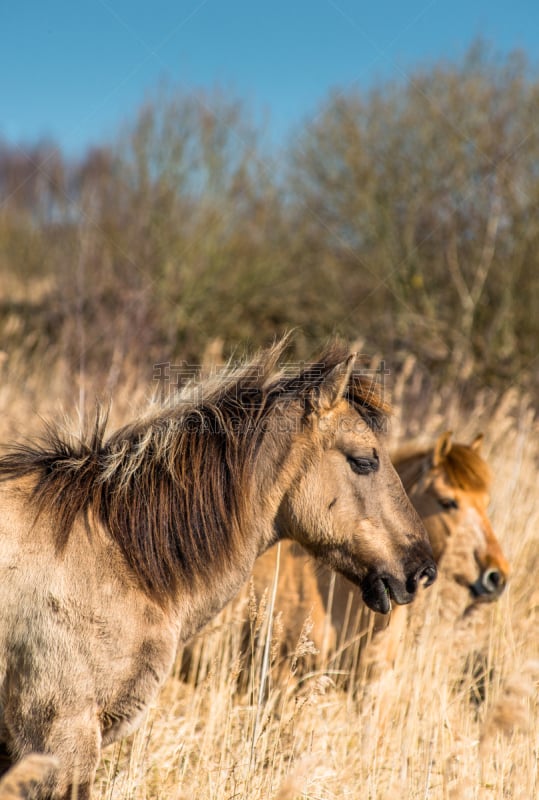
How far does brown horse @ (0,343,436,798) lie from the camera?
2660 mm

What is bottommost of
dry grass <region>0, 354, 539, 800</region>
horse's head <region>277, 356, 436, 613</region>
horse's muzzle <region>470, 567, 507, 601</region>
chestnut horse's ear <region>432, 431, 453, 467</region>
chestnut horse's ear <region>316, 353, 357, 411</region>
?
dry grass <region>0, 354, 539, 800</region>

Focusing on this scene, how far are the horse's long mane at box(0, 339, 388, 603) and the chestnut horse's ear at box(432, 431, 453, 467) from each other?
5.75 feet

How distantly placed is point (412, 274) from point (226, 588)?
34.7 ft

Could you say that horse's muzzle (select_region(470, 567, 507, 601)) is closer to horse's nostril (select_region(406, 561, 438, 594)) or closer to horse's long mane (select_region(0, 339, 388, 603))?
horse's nostril (select_region(406, 561, 438, 594))

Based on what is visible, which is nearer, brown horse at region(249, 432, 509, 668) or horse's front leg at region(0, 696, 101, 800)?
horse's front leg at region(0, 696, 101, 800)

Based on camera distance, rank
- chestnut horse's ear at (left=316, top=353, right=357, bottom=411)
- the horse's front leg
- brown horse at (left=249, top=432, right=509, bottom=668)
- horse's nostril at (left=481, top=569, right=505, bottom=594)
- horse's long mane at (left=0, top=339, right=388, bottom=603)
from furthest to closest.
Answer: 1. horse's nostril at (left=481, top=569, right=505, bottom=594)
2. brown horse at (left=249, top=432, right=509, bottom=668)
3. chestnut horse's ear at (left=316, top=353, right=357, bottom=411)
4. horse's long mane at (left=0, top=339, right=388, bottom=603)
5. the horse's front leg

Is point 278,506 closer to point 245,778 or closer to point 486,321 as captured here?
point 245,778

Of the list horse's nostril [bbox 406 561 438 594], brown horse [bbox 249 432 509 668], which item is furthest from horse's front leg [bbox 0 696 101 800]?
brown horse [bbox 249 432 509 668]

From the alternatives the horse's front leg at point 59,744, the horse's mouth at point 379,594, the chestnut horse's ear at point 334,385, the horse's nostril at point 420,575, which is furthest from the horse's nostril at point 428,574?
the horse's front leg at point 59,744

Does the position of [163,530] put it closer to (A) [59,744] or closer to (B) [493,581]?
(A) [59,744]

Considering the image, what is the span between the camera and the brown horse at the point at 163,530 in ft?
8.73

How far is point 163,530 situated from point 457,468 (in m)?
2.63

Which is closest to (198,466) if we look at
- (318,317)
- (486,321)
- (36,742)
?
(36,742)

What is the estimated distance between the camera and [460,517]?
16.0 ft
